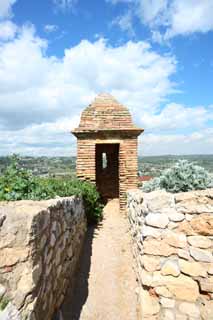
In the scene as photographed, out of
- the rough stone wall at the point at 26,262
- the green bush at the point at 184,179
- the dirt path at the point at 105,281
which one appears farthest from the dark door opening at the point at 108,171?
the rough stone wall at the point at 26,262

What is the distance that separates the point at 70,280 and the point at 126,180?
547cm

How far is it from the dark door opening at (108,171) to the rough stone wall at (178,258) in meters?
7.36

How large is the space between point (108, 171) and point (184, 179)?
5660mm

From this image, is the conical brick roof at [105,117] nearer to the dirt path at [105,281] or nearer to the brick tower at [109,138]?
the brick tower at [109,138]

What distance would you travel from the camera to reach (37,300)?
263 cm

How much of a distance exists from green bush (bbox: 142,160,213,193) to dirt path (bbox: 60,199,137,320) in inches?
68.1

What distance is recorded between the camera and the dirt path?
161 inches

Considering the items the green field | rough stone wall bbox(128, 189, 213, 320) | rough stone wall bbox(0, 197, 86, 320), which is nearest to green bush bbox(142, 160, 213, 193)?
the green field

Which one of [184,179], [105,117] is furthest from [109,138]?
[184,179]

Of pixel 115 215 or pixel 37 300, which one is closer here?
pixel 37 300

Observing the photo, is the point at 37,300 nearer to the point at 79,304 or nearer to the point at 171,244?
the point at 79,304

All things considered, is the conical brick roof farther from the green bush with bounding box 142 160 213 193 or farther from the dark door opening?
the green bush with bounding box 142 160 213 193

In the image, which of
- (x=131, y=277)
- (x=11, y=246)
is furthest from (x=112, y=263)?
(x=11, y=246)

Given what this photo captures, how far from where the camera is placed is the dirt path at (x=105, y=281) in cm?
409
